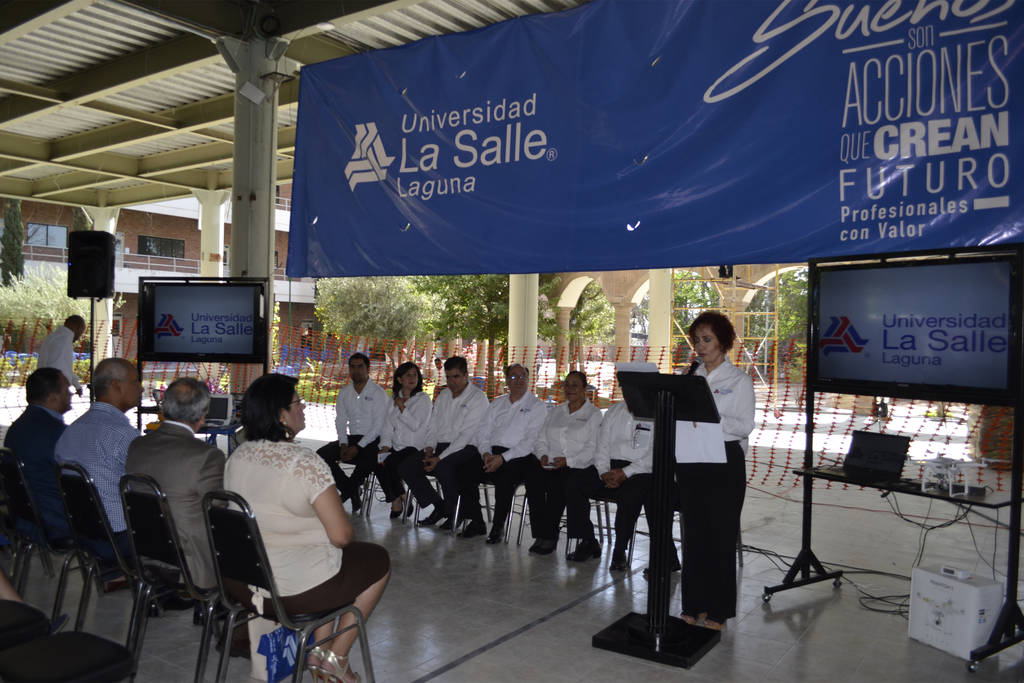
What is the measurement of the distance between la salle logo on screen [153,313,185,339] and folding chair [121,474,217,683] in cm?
376

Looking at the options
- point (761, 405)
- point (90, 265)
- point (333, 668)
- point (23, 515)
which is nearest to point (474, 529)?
point (333, 668)

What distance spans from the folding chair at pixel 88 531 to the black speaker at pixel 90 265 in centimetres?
494

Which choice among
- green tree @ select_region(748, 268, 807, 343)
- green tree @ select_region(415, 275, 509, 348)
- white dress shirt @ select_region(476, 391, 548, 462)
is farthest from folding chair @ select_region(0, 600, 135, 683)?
green tree @ select_region(748, 268, 807, 343)

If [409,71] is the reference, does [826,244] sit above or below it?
below

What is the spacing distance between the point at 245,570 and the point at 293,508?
0.24 meters

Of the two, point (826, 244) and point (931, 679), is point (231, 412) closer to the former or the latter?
point (826, 244)

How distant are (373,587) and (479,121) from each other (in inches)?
136

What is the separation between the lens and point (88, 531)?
10.5 feet

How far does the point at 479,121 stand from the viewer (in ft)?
17.8

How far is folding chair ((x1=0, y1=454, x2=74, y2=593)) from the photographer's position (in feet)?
11.2

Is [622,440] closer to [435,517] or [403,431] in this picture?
[435,517]

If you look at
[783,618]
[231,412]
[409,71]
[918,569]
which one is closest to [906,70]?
[918,569]

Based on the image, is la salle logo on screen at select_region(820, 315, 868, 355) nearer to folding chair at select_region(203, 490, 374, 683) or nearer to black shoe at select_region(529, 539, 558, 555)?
black shoe at select_region(529, 539, 558, 555)

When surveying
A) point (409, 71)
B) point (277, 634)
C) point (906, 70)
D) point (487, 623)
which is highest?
point (409, 71)
